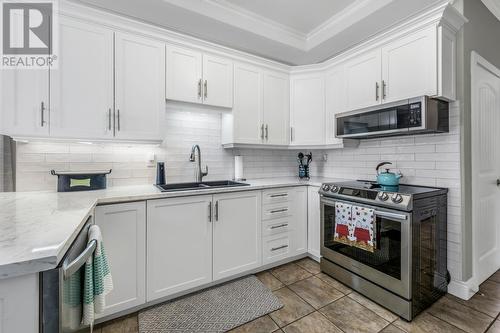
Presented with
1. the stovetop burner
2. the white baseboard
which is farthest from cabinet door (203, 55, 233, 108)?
the white baseboard

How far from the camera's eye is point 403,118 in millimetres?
2066

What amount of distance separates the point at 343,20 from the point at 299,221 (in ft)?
7.52

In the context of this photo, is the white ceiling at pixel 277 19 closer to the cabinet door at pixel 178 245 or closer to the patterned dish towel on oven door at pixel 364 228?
the cabinet door at pixel 178 245

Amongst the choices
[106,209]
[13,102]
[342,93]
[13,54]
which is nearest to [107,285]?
[106,209]

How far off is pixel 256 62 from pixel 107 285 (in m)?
2.68

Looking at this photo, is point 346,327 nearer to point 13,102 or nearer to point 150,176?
point 150,176

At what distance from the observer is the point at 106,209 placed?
1708 mm

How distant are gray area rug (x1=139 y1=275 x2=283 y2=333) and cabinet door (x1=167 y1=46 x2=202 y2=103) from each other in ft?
6.36

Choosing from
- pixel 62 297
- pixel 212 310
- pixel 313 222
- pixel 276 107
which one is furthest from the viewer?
pixel 276 107

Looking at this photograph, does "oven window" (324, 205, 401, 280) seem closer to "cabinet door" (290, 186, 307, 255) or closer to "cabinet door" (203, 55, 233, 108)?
"cabinet door" (290, 186, 307, 255)

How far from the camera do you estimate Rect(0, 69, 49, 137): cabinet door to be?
1.70 metres

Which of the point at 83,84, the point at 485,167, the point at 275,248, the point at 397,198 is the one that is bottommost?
the point at 275,248

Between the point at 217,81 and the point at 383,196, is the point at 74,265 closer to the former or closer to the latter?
the point at 383,196

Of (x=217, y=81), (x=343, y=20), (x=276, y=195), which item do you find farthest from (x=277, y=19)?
(x=276, y=195)
